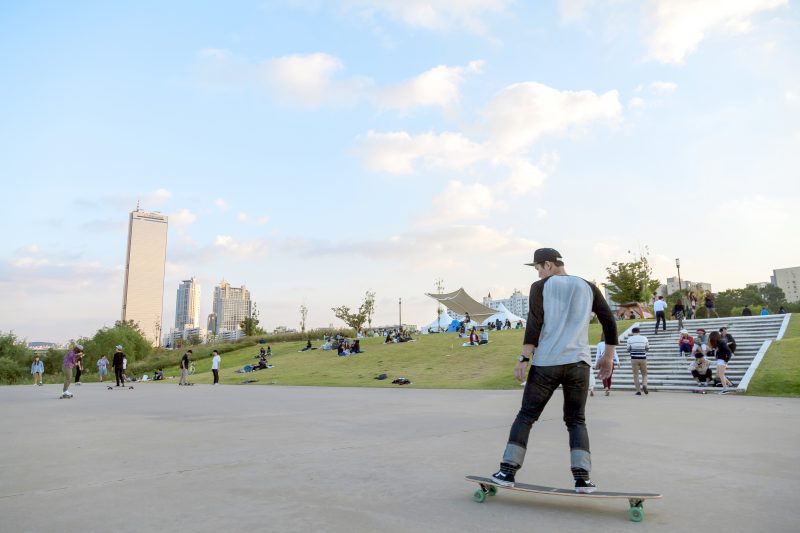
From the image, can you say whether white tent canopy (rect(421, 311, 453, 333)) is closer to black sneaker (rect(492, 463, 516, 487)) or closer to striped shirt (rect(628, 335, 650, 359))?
striped shirt (rect(628, 335, 650, 359))

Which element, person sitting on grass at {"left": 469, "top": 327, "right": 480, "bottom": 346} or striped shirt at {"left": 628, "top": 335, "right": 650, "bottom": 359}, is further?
person sitting on grass at {"left": 469, "top": 327, "right": 480, "bottom": 346}

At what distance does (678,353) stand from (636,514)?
19.2 meters

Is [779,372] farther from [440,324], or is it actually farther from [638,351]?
[440,324]

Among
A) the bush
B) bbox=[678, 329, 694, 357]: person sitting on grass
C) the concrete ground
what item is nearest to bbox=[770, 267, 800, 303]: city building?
bbox=[678, 329, 694, 357]: person sitting on grass

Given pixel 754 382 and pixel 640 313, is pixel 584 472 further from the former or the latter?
pixel 640 313

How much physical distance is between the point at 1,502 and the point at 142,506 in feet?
3.78

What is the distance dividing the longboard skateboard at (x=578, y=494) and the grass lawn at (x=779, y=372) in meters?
13.0

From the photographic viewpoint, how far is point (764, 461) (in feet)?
16.6

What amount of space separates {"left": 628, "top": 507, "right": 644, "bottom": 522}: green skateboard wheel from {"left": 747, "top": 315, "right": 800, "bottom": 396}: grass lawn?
42.9ft

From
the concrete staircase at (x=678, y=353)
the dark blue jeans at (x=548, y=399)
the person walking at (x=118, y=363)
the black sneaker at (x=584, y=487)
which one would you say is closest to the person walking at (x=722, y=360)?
the concrete staircase at (x=678, y=353)

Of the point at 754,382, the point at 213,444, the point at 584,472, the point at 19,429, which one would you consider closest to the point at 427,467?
the point at 584,472

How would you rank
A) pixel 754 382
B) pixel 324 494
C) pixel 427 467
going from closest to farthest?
pixel 324 494, pixel 427 467, pixel 754 382

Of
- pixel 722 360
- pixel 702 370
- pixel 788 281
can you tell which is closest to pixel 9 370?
pixel 702 370

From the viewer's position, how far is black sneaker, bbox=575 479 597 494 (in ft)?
11.6
